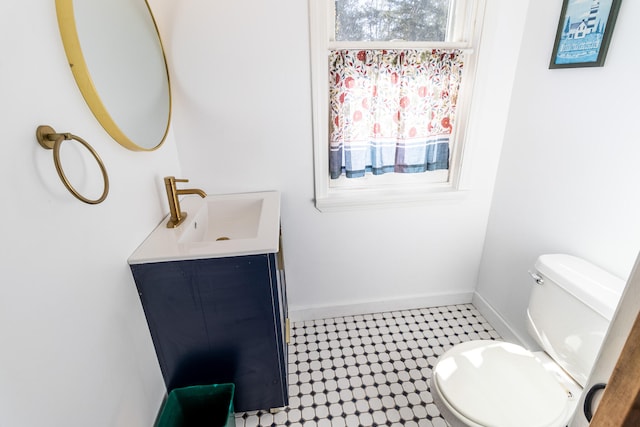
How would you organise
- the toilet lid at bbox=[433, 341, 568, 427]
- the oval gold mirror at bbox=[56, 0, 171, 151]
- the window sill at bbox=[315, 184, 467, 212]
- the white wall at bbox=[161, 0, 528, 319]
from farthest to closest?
1. the window sill at bbox=[315, 184, 467, 212]
2. the white wall at bbox=[161, 0, 528, 319]
3. the toilet lid at bbox=[433, 341, 568, 427]
4. the oval gold mirror at bbox=[56, 0, 171, 151]

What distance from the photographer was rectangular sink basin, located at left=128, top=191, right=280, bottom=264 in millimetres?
1076

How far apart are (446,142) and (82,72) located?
5.32ft

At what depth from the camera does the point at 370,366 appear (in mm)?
1694

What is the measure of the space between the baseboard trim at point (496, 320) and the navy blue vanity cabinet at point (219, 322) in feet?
4.22

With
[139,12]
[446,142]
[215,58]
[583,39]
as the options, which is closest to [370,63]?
[446,142]

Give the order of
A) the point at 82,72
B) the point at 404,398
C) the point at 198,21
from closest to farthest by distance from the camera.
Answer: the point at 82,72
the point at 198,21
the point at 404,398

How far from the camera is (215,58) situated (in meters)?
1.41

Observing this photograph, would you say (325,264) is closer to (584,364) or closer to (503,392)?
(503,392)

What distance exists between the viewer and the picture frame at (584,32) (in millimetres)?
1127

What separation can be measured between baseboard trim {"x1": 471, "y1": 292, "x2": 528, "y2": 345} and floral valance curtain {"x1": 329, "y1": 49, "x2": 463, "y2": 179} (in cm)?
94

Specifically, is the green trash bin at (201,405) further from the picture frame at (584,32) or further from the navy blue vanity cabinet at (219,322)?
the picture frame at (584,32)

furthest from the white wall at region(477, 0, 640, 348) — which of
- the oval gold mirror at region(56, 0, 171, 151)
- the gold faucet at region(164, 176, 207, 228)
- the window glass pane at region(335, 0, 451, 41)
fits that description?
the oval gold mirror at region(56, 0, 171, 151)

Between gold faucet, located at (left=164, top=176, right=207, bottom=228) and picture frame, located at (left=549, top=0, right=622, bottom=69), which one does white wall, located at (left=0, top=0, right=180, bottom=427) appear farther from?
Result: picture frame, located at (left=549, top=0, right=622, bottom=69)

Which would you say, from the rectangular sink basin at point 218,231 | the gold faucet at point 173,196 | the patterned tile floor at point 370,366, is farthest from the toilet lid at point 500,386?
the gold faucet at point 173,196
